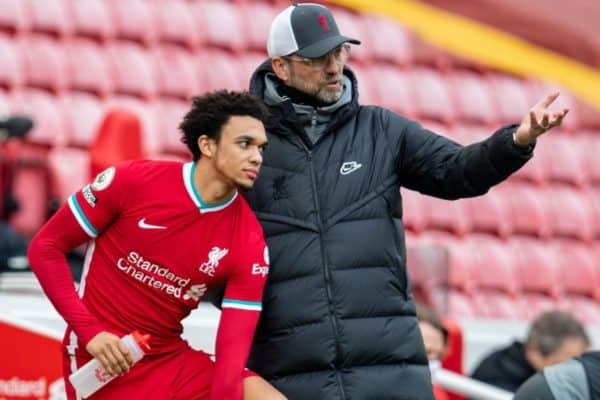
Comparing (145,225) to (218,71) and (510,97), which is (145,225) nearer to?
(218,71)

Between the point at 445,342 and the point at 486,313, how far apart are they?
302 cm

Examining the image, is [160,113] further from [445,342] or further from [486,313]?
[445,342]

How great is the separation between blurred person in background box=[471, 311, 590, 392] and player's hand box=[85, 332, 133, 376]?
2180 millimetres

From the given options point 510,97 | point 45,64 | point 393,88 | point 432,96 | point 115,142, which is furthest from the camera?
point 510,97

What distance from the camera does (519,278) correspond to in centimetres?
816

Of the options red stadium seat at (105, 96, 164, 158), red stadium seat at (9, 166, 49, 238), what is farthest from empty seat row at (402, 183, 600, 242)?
red stadium seat at (9, 166, 49, 238)

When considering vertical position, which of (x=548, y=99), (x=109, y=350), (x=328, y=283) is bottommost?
(x=109, y=350)

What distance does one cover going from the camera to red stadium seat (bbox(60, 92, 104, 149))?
712cm

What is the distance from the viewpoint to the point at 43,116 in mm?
7094

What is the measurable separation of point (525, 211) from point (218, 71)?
2.01 m

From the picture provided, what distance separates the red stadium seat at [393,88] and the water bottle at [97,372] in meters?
5.32

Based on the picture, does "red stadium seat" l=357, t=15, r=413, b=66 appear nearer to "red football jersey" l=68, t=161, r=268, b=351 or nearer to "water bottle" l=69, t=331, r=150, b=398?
"red football jersey" l=68, t=161, r=268, b=351

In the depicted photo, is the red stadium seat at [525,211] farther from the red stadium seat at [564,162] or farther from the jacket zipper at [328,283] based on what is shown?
the jacket zipper at [328,283]

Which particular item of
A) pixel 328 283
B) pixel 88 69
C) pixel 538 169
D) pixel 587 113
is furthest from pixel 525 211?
pixel 328 283
